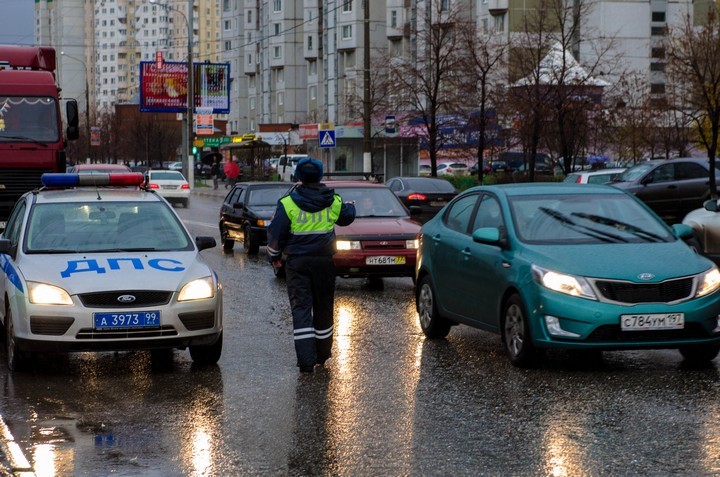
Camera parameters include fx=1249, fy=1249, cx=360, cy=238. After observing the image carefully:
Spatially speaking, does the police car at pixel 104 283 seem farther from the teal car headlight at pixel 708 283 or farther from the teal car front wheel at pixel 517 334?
the teal car headlight at pixel 708 283

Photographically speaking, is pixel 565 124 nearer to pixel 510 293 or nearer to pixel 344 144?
pixel 344 144

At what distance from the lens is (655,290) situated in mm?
9438

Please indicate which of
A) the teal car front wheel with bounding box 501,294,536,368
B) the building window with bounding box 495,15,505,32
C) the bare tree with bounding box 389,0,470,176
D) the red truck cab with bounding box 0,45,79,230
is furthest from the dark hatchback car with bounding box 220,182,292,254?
the building window with bounding box 495,15,505,32

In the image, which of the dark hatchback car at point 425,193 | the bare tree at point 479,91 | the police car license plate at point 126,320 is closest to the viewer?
the police car license plate at point 126,320

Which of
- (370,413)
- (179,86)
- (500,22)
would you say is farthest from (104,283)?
(500,22)

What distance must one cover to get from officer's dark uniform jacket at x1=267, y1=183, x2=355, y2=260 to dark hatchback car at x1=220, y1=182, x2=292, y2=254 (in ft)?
43.5

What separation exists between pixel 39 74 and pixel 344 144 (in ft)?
130

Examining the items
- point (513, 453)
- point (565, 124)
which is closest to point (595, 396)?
point (513, 453)

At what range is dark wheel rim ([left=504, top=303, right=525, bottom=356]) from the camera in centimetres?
978

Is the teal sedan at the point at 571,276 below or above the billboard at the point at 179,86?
below

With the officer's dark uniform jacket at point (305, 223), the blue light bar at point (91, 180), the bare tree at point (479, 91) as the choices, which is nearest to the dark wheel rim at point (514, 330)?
the officer's dark uniform jacket at point (305, 223)

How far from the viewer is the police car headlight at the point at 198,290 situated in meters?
9.76

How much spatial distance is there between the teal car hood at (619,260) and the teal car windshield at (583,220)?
8.4 inches

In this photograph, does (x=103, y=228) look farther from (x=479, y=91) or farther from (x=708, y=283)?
(x=479, y=91)
